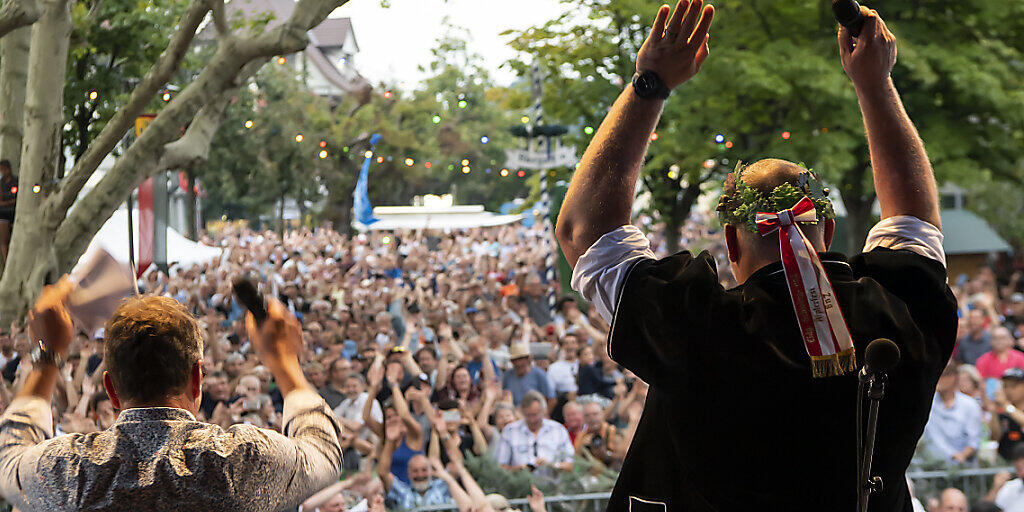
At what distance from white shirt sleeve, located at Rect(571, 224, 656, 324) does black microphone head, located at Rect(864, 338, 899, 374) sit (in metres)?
0.38

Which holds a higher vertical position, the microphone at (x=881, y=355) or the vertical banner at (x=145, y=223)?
the microphone at (x=881, y=355)

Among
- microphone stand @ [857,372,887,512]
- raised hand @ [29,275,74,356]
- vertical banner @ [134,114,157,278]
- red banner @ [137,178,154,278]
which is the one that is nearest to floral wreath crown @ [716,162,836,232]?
microphone stand @ [857,372,887,512]

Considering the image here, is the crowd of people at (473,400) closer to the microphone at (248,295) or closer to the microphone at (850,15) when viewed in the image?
the microphone at (248,295)

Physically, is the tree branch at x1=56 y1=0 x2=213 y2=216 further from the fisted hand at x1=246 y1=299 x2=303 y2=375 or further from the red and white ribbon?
the red and white ribbon

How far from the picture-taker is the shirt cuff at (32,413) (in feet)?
6.68

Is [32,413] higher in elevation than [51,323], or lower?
lower

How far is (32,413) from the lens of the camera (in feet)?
6.70

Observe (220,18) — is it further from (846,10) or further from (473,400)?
(846,10)

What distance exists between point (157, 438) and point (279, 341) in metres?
0.32

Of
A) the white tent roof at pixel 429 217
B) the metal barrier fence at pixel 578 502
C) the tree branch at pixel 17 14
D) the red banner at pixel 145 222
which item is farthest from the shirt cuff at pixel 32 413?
the white tent roof at pixel 429 217

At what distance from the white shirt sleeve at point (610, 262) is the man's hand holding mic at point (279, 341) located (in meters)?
0.68

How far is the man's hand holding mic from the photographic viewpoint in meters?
2.12

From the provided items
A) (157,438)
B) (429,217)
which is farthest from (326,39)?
(157,438)

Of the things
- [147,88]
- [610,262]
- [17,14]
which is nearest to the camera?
[610,262]
